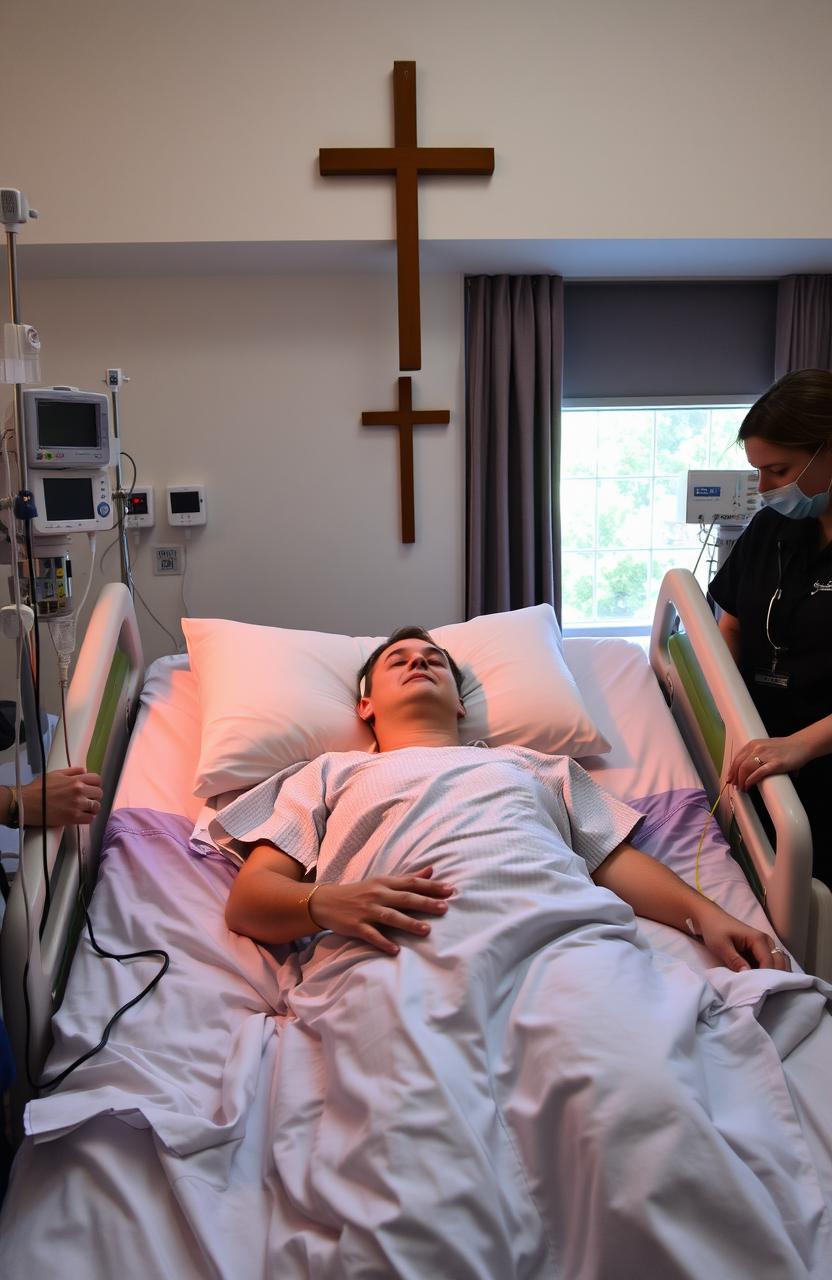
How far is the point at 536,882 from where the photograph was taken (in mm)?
1449

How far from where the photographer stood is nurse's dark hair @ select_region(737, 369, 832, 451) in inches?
73.3

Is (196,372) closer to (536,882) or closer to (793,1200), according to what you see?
(536,882)

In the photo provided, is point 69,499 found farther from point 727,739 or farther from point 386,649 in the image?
point 727,739

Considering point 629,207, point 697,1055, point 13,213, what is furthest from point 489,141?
point 697,1055

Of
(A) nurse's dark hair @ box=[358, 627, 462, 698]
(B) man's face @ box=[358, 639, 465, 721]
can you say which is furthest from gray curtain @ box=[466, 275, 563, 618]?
(B) man's face @ box=[358, 639, 465, 721]

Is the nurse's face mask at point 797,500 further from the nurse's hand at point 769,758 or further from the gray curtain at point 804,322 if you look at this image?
the gray curtain at point 804,322

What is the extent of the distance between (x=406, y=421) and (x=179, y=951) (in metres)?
2.12

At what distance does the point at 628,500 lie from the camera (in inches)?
154

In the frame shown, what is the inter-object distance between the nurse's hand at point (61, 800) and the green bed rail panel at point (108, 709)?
32cm

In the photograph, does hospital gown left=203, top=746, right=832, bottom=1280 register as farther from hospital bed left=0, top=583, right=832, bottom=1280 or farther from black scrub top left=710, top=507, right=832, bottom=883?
black scrub top left=710, top=507, right=832, bottom=883

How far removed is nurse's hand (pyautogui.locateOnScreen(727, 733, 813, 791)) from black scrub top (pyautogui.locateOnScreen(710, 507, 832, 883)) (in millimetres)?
235

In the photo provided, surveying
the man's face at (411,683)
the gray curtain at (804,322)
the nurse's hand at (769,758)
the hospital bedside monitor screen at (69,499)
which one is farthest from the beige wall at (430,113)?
the nurse's hand at (769,758)

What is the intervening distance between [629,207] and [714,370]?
906 millimetres

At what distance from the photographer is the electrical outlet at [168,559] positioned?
331 centimetres
